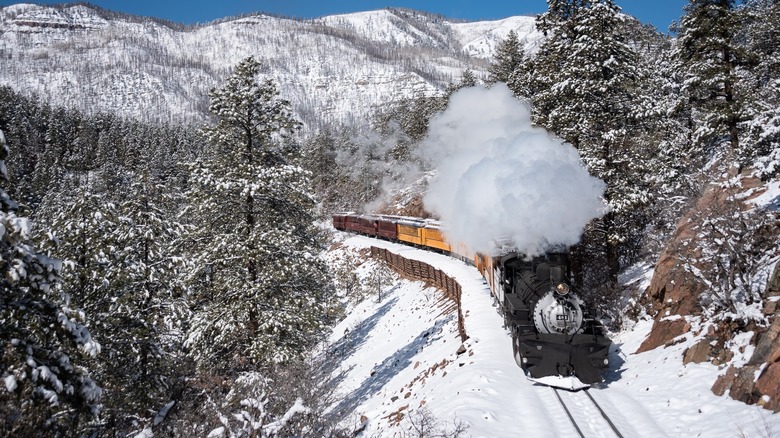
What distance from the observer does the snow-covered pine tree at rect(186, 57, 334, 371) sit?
39.7ft

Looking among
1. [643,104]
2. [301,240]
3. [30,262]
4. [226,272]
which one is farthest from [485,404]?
[643,104]

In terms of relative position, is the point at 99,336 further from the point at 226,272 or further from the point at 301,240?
the point at 301,240

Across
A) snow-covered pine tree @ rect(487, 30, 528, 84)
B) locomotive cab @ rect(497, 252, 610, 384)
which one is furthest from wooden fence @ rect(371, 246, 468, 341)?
snow-covered pine tree @ rect(487, 30, 528, 84)

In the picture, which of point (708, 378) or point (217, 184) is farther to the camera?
point (217, 184)

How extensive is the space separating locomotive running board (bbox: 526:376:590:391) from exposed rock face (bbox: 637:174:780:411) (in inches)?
93.5

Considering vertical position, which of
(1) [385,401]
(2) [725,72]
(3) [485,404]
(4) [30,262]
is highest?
(2) [725,72]

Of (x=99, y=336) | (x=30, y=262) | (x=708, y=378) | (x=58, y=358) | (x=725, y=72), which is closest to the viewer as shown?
(x=30, y=262)

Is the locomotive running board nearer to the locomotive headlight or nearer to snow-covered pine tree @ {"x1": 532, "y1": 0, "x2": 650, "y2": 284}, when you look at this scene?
the locomotive headlight

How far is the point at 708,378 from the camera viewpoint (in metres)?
9.90

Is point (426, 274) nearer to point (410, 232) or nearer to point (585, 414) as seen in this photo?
point (410, 232)

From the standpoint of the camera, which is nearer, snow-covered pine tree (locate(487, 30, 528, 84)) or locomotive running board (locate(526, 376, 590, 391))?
locomotive running board (locate(526, 376, 590, 391))

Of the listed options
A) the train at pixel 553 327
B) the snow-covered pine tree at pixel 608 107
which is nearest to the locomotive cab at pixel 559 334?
the train at pixel 553 327

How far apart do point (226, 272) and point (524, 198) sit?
26.4 feet

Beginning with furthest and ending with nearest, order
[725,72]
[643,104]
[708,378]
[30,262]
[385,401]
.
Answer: [725,72]
[643,104]
[385,401]
[708,378]
[30,262]
